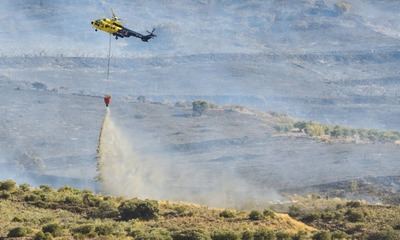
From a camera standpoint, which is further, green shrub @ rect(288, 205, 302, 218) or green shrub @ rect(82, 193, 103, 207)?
green shrub @ rect(288, 205, 302, 218)

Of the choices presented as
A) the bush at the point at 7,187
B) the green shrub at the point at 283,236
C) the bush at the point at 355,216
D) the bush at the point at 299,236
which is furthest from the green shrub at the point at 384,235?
the bush at the point at 7,187

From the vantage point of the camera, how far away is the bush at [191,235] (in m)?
52.7

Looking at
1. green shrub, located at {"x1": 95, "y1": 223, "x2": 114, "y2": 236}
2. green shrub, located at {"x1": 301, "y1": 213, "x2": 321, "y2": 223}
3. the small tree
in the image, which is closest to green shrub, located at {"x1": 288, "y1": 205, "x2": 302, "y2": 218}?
green shrub, located at {"x1": 301, "y1": 213, "x2": 321, "y2": 223}

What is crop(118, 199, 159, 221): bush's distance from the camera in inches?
2442

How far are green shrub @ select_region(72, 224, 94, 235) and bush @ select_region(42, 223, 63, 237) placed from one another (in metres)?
1.21

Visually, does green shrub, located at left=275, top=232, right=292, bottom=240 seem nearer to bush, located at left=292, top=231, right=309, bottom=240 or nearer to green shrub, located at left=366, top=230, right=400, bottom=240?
bush, located at left=292, top=231, right=309, bottom=240

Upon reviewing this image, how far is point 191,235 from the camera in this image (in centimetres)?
5309

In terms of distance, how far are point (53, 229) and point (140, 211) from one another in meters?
10.5

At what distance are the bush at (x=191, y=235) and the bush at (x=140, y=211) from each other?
27.0ft

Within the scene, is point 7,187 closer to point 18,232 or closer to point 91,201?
point 91,201

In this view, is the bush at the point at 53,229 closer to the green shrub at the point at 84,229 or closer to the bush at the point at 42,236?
the bush at the point at 42,236

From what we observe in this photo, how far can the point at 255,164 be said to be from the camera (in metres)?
128

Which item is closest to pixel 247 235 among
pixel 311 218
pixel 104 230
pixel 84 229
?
pixel 104 230

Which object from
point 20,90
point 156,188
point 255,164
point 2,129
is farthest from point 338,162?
point 20,90
